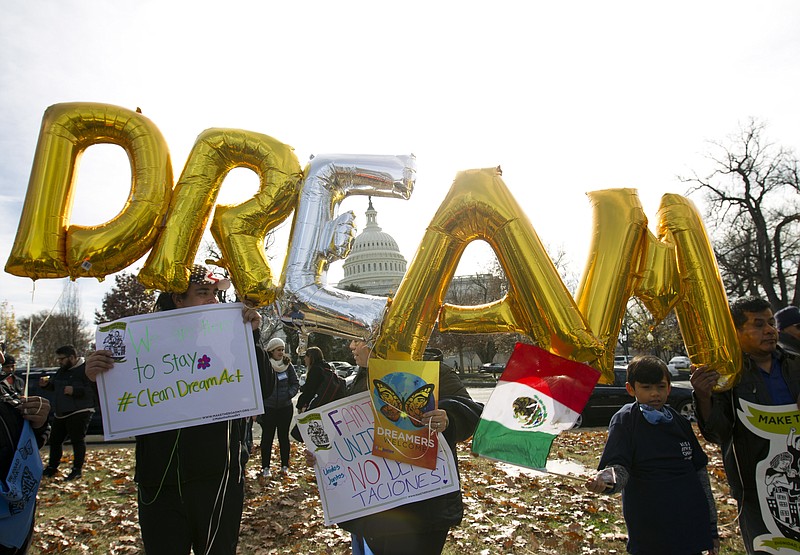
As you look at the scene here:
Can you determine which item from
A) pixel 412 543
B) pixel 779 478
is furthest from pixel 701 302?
pixel 412 543

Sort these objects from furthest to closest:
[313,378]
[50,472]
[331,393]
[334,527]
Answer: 1. [50,472]
2. [313,378]
3. [334,527]
4. [331,393]

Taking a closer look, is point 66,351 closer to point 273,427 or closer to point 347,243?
point 273,427

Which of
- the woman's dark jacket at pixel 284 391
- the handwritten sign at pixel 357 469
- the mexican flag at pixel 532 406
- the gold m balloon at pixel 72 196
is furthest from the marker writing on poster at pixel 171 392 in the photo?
the woman's dark jacket at pixel 284 391

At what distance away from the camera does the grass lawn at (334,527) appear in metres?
4.39

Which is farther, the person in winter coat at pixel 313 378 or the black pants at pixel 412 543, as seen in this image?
the person in winter coat at pixel 313 378

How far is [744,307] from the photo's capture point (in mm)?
2799

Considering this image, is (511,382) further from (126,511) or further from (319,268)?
(126,511)

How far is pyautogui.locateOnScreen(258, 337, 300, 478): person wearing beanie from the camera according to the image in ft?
21.9

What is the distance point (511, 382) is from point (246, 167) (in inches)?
68.4

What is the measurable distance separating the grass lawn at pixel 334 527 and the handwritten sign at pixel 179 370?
246cm

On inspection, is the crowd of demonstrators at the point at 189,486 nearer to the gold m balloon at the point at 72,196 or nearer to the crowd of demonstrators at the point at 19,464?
the gold m balloon at the point at 72,196

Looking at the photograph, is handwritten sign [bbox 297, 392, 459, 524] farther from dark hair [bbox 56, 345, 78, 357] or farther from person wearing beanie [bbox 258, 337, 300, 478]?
dark hair [bbox 56, 345, 78, 357]

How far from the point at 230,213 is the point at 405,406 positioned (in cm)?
127

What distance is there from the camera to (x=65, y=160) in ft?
8.02
